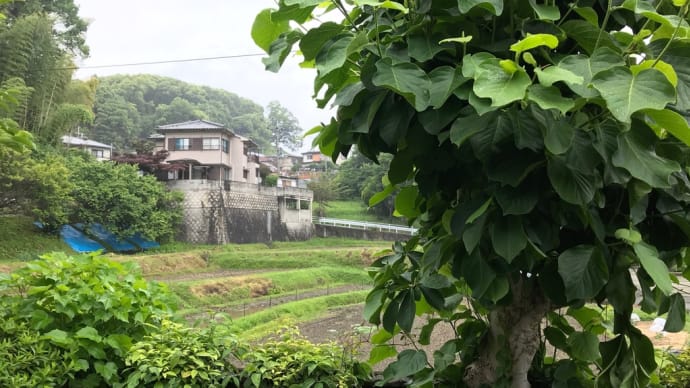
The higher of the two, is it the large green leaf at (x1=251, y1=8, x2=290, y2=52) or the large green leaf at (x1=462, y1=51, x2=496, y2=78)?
the large green leaf at (x1=251, y1=8, x2=290, y2=52)

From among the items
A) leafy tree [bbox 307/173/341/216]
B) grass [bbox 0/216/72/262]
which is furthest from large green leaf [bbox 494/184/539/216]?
grass [bbox 0/216/72/262]

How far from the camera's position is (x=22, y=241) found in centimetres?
576

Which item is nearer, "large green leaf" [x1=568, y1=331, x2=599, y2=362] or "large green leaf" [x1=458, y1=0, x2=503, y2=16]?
"large green leaf" [x1=458, y1=0, x2=503, y2=16]

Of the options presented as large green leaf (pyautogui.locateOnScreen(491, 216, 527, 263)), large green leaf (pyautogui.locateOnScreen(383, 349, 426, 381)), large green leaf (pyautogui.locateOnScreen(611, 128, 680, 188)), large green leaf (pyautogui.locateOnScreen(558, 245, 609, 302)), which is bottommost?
large green leaf (pyautogui.locateOnScreen(383, 349, 426, 381))

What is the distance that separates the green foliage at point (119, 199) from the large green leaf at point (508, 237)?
7.00 m

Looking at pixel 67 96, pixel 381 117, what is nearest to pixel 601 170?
pixel 381 117

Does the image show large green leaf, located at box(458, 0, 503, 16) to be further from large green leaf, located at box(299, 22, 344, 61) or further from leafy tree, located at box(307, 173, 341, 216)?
leafy tree, located at box(307, 173, 341, 216)

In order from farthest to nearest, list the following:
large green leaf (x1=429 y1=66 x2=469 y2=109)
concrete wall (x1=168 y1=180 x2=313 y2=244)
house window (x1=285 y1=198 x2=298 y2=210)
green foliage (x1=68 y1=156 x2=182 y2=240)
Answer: house window (x1=285 y1=198 x2=298 y2=210) → concrete wall (x1=168 y1=180 x2=313 y2=244) → green foliage (x1=68 y1=156 x2=182 y2=240) → large green leaf (x1=429 y1=66 x2=469 y2=109)

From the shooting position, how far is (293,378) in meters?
1.02

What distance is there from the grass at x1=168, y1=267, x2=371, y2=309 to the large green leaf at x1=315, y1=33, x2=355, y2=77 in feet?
19.7

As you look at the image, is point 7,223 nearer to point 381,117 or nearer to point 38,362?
point 38,362

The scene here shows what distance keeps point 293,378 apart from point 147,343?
36 centimetres

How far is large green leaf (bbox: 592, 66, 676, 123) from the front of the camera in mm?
421

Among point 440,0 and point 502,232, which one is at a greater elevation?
point 440,0
